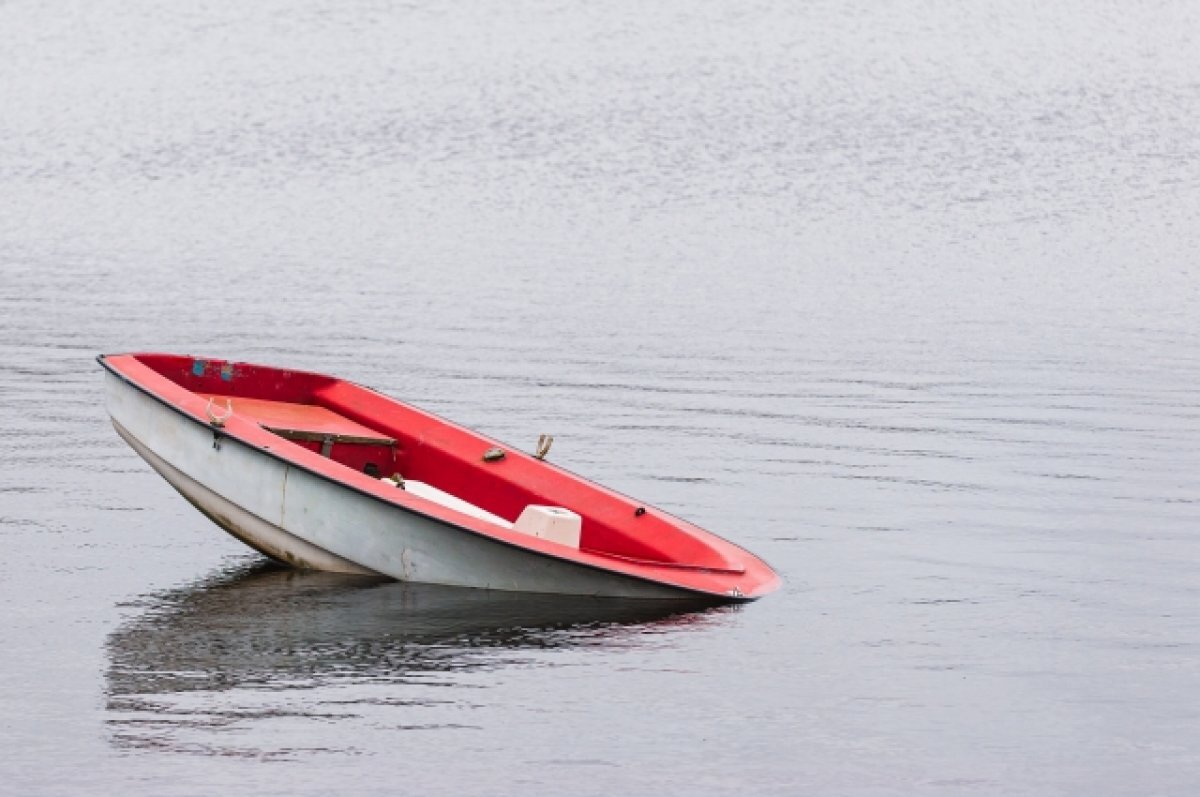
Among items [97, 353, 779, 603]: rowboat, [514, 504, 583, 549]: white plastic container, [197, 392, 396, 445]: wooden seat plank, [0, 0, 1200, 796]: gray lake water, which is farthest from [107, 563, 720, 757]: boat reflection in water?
[197, 392, 396, 445]: wooden seat plank

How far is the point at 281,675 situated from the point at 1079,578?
6330mm

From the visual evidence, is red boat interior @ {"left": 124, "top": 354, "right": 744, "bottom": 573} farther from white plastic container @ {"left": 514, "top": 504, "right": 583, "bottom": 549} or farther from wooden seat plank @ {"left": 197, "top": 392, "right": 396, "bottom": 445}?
white plastic container @ {"left": 514, "top": 504, "right": 583, "bottom": 549}

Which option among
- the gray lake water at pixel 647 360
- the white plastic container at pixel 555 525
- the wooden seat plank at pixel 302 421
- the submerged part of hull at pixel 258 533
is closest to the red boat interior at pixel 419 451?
the wooden seat plank at pixel 302 421

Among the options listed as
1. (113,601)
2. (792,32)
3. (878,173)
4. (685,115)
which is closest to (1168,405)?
(113,601)

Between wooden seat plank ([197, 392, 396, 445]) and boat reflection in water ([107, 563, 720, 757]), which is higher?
wooden seat plank ([197, 392, 396, 445])

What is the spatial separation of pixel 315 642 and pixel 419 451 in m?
3.43

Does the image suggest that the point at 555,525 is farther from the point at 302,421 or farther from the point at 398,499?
the point at 302,421

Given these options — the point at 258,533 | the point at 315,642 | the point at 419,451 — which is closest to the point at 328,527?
the point at 258,533

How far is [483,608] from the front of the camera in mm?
14047

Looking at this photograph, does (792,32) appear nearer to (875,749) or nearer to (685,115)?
(685,115)

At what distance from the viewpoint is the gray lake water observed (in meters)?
11.8

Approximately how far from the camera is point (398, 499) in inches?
559

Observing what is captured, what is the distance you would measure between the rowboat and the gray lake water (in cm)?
26

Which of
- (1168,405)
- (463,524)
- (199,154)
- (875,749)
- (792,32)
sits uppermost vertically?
(792,32)
